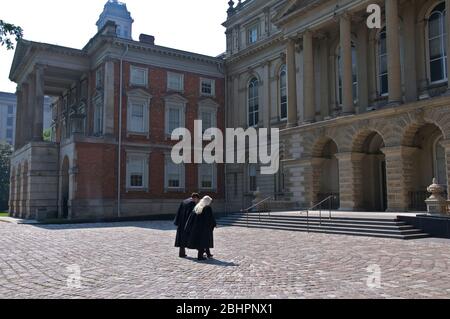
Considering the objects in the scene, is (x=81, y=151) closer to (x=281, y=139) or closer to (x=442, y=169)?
(x=281, y=139)

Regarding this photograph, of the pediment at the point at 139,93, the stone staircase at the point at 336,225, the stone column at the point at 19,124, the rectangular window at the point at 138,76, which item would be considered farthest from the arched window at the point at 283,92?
the stone column at the point at 19,124

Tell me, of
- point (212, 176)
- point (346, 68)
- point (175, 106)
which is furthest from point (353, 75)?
point (212, 176)

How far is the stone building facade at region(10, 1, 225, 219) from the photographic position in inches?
1240

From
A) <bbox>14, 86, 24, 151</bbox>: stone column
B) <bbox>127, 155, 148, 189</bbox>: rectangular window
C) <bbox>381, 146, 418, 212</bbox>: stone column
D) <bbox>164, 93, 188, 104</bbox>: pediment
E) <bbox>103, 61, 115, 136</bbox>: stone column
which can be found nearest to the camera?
<bbox>381, 146, 418, 212</bbox>: stone column

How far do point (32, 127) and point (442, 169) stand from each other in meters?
28.6

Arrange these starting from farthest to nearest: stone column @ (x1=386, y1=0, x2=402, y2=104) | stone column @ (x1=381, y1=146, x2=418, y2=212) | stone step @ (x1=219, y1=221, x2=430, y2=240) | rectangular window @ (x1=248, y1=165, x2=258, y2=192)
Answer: rectangular window @ (x1=248, y1=165, x2=258, y2=192) → stone column @ (x1=386, y1=0, x2=402, y2=104) → stone column @ (x1=381, y1=146, x2=418, y2=212) → stone step @ (x1=219, y1=221, x2=430, y2=240)

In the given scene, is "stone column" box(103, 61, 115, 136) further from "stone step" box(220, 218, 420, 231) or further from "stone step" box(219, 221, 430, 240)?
"stone step" box(219, 221, 430, 240)

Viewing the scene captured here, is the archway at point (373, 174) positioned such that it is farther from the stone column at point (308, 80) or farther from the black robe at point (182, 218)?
the black robe at point (182, 218)

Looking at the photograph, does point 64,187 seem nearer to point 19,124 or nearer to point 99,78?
point 99,78

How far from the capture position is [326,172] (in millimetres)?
A: 27062

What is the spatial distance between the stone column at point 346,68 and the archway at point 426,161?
3852mm

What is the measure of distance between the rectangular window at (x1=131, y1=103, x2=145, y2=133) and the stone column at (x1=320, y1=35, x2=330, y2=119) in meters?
13.6

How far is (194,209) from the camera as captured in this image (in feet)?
37.3

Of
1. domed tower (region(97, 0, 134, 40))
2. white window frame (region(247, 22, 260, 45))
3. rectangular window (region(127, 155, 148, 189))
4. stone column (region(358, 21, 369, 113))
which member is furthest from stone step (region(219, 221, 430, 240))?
domed tower (region(97, 0, 134, 40))
